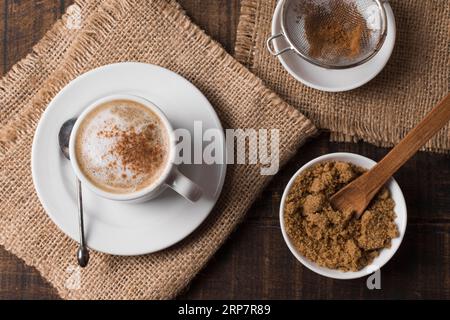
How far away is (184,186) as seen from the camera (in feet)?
3.09

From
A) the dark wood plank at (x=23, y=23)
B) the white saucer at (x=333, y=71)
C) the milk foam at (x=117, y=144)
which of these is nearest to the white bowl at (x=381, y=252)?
the white saucer at (x=333, y=71)

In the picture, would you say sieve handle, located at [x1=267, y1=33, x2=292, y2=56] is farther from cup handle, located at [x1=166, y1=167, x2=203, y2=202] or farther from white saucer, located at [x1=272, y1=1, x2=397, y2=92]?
cup handle, located at [x1=166, y1=167, x2=203, y2=202]

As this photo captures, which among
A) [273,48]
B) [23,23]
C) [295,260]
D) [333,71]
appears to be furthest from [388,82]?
[23,23]

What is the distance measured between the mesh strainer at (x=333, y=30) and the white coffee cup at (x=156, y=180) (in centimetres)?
29

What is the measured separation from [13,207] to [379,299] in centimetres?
76

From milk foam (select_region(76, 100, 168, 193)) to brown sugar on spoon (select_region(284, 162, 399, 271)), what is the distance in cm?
28

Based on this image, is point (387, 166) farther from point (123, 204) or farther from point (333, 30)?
point (123, 204)

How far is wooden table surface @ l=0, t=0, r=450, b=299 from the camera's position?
1142mm

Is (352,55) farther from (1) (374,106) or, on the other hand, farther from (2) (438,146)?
(2) (438,146)

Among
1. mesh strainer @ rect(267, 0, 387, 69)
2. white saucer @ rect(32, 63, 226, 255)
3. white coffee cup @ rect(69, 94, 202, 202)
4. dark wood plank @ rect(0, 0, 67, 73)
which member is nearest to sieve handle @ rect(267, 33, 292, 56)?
mesh strainer @ rect(267, 0, 387, 69)

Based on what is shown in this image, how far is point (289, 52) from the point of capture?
1.12 meters

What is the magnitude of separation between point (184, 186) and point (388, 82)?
0.50 m

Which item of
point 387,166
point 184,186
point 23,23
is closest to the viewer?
point 184,186

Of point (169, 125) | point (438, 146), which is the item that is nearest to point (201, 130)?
point (169, 125)
